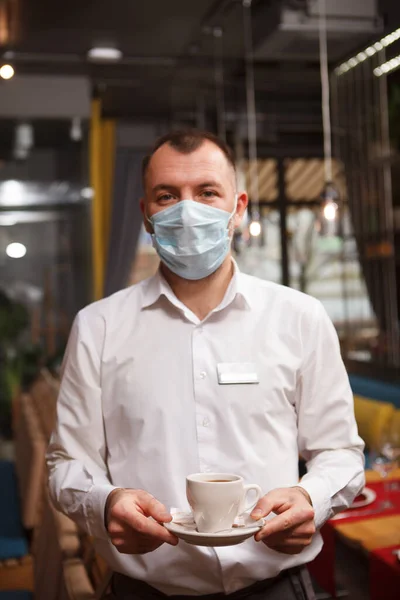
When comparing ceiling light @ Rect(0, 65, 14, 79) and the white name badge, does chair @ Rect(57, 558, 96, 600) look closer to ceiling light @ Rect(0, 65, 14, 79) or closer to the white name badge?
the white name badge

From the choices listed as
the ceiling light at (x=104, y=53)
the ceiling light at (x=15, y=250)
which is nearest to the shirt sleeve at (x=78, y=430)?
the ceiling light at (x=104, y=53)

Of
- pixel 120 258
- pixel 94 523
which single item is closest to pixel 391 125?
pixel 120 258

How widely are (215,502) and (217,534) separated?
0.20 ft

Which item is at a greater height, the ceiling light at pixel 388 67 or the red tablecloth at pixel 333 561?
the ceiling light at pixel 388 67

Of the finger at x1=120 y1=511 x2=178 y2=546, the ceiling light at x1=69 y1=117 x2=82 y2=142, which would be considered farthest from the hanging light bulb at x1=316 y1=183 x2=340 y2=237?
the ceiling light at x1=69 y1=117 x2=82 y2=142

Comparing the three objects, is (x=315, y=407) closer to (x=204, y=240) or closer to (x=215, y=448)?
(x=215, y=448)

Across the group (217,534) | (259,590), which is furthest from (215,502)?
(259,590)

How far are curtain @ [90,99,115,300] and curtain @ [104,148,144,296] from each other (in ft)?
0.38

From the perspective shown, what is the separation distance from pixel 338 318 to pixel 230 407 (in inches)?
309

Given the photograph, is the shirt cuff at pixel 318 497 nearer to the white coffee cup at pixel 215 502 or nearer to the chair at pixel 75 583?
the white coffee cup at pixel 215 502

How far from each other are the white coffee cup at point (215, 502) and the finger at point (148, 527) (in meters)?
0.05

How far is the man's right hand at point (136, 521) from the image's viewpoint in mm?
1273

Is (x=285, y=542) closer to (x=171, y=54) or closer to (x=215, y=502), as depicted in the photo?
(x=215, y=502)

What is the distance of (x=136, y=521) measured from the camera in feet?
4.20
